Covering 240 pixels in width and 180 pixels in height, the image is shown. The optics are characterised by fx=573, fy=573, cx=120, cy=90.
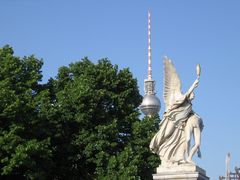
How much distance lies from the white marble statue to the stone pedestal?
0.87 feet

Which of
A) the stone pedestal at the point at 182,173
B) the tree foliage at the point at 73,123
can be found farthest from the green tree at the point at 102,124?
the stone pedestal at the point at 182,173

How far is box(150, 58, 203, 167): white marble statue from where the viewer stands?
18.2 meters

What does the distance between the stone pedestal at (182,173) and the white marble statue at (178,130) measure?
0.27 metres

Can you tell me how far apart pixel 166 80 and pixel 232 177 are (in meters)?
43.8

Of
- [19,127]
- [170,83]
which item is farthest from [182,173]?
[19,127]

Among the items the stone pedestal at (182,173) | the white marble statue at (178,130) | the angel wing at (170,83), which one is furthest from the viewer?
the angel wing at (170,83)

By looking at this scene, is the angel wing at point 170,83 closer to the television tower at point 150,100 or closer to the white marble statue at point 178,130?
the white marble statue at point 178,130

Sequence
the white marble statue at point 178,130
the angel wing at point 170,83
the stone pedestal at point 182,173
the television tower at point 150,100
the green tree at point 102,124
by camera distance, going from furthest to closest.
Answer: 1. the television tower at point 150,100
2. the green tree at point 102,124
3. the angel wing at point 170,83
4. the white marble statue at point 178,130
5. the stone pedestal at point 182,173

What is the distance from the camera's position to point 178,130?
18.5 metres

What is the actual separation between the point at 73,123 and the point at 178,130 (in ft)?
49.1

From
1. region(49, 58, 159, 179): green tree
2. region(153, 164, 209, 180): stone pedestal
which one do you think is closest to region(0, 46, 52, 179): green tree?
region(49, 58, 159, 179): green tree

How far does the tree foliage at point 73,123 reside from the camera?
1162 inches

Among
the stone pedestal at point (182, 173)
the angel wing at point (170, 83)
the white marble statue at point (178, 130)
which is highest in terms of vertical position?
the angel wing at point (170, 83)

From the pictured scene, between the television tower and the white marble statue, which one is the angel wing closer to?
the white marble statue
